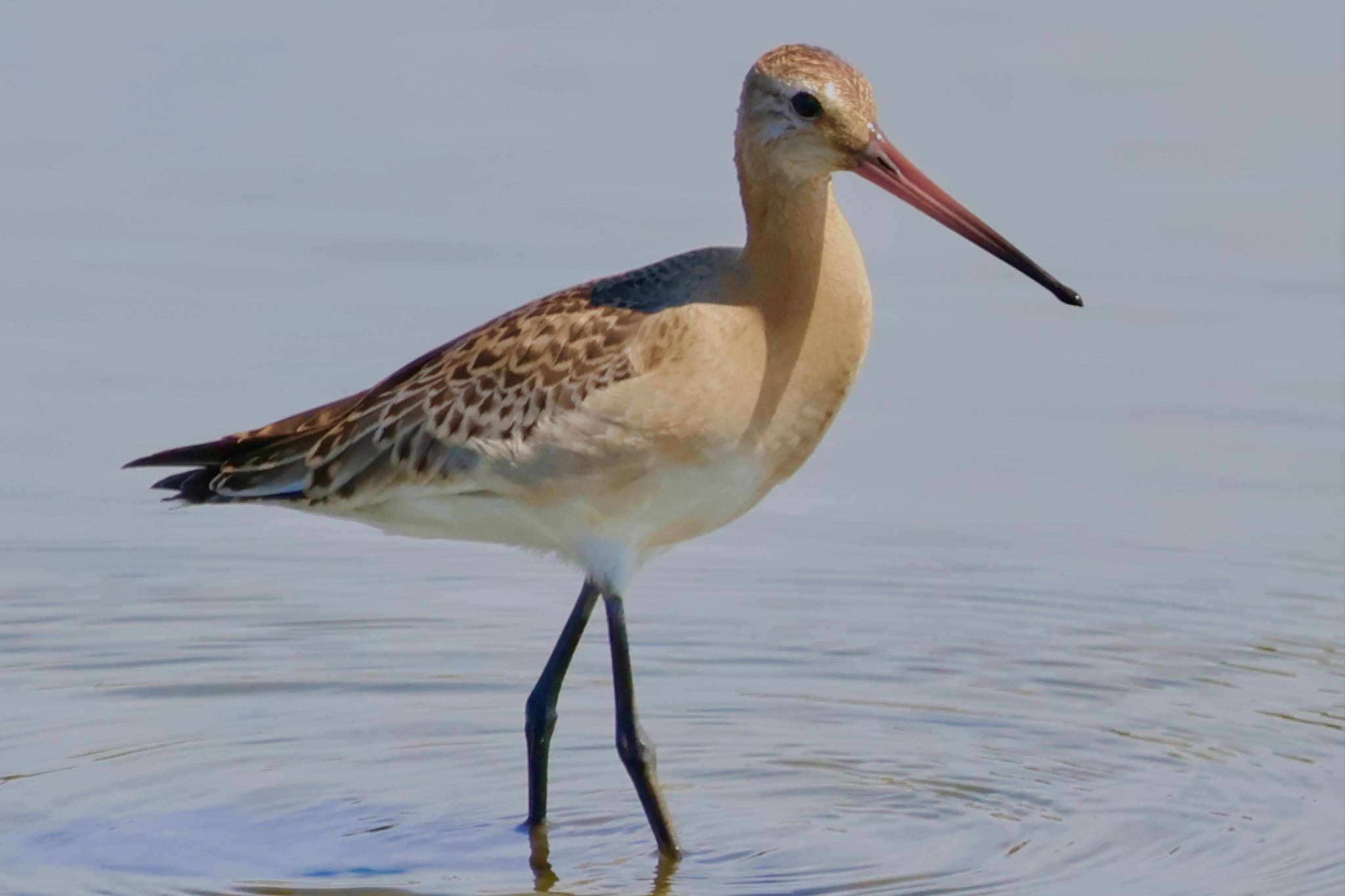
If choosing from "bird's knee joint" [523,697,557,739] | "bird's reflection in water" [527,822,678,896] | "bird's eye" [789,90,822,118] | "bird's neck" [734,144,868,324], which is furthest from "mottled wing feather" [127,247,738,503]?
"bird's reflection in water" [527,822,678,896]

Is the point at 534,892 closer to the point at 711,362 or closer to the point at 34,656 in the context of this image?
the point at 711,362

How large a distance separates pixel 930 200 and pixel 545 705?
1846 millimetres

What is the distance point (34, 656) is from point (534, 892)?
2.46 m

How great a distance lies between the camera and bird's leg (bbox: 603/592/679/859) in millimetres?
8227

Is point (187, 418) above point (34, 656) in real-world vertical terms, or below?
above

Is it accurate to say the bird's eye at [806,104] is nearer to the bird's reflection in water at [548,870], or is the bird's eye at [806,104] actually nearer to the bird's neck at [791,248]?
the bird's neck at [791,248]

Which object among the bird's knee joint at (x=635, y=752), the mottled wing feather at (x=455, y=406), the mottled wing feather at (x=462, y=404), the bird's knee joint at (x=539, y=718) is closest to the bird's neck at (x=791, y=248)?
the mottled wing feather at (x=462, y=404)

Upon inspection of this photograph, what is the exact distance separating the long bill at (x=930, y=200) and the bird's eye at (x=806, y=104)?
15 centimetres

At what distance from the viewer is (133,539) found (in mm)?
10758

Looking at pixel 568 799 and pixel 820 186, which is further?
pixel 568 799

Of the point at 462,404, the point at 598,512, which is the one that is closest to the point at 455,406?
the point at 462,404

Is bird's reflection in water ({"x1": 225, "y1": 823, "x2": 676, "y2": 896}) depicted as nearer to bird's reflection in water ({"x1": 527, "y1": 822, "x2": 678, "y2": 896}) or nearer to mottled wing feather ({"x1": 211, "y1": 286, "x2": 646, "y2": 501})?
bird's reflection in water ({"x1": 527, "y1": 822, "x2": 678, "y2": 896})

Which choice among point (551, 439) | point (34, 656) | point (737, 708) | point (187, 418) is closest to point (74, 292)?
point (187, 418)

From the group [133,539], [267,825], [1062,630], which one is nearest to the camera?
[267,825]
